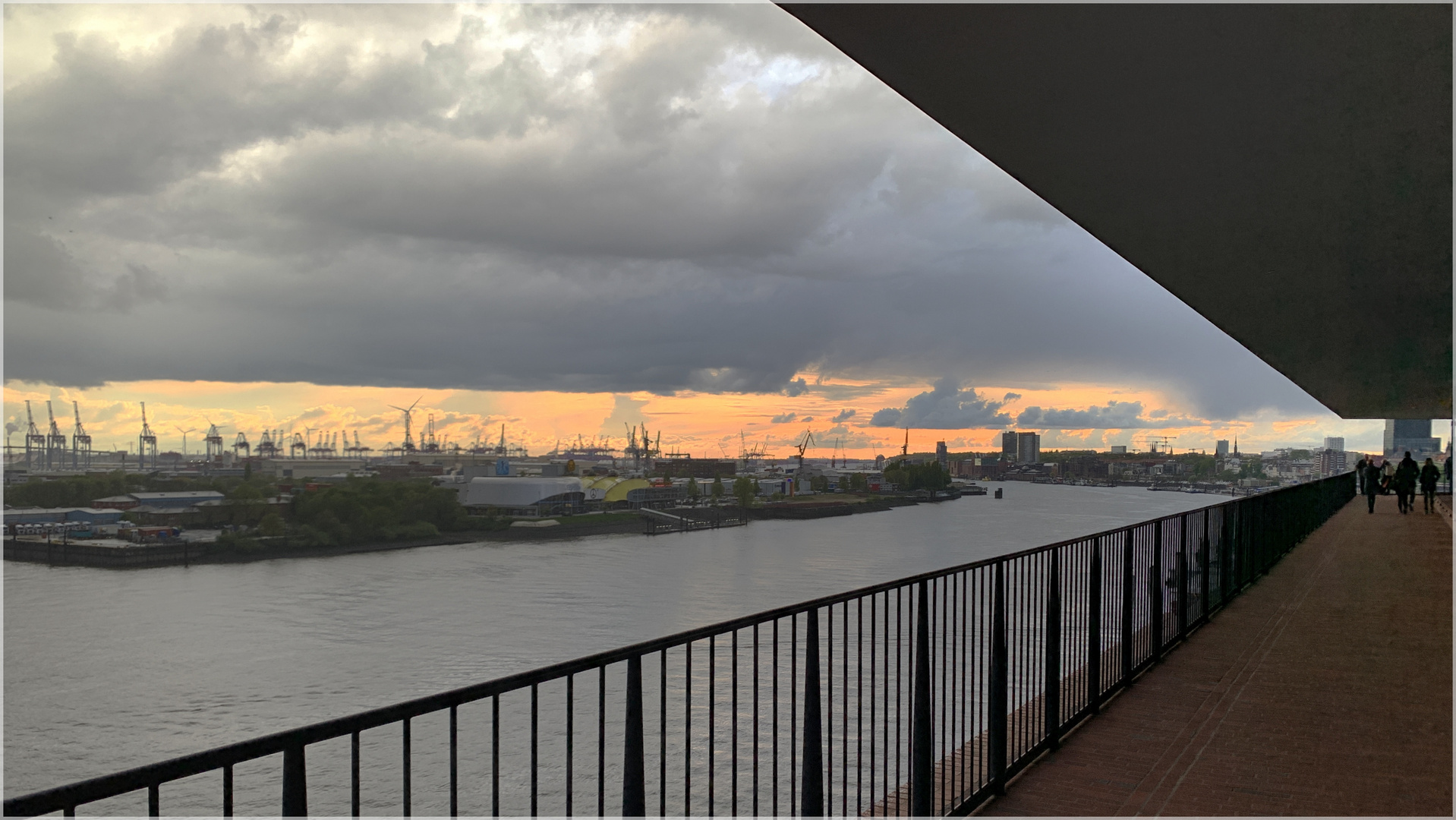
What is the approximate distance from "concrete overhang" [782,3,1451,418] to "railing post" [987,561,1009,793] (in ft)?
6.39

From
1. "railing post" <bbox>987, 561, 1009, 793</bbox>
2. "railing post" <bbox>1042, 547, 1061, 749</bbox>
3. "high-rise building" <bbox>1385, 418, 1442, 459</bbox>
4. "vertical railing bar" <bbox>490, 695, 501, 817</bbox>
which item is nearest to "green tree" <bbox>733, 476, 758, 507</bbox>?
"high-rise building" <bbox>1385, 418, 1442, 459</bbox>

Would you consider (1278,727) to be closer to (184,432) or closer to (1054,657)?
(1054,657)

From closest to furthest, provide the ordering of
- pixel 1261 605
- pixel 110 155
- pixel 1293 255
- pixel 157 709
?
pixel 1293 255 < pixel 1261 605 < pixel 157 709 < pixel 110 155

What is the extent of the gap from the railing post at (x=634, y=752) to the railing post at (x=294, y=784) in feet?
2.39

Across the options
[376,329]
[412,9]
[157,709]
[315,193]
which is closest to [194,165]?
[315,193]

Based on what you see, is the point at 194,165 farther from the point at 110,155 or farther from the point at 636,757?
the point at 636,757

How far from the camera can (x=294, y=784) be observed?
1431 millimetres

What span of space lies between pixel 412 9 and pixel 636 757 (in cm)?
11939

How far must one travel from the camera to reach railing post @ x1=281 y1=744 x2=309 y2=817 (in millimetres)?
1412

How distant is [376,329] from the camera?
12681cm

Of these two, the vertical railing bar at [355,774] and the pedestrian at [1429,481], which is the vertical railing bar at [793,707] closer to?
the vertical railing bar at [355,774]

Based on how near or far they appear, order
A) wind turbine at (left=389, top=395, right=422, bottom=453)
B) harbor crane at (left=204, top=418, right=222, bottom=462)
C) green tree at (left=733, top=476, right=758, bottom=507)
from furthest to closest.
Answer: wind turbine at (left=389, top=395, right=422, bottom=453) < harbor crane at (left=204, top=418, right=222, bottom=462) < green tree at (left=733, top=476, right=758, bottom=507)

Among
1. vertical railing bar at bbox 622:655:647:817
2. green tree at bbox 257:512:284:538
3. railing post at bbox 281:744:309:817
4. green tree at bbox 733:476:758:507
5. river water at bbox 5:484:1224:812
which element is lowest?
river water at bbox 5:484:1224:812

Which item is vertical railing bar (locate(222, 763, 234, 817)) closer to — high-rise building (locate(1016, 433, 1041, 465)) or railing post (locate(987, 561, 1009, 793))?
railing post (locate(987, 561, 1009, 793))
